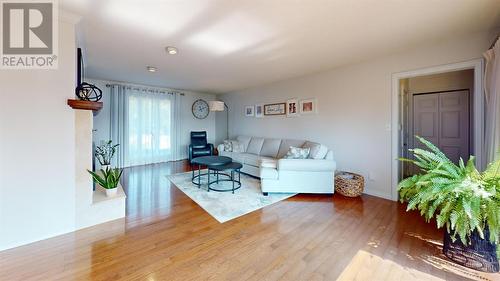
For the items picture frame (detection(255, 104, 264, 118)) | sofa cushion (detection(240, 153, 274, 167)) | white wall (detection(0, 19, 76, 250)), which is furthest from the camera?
picture frame (detection(255, 104, 264, 118))

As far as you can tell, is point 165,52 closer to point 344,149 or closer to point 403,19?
point 403,19

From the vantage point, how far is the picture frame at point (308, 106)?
14.0 ft

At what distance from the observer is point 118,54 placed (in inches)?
127

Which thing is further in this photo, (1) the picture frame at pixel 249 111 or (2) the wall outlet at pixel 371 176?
(1) the picture frame at pixel 249 111

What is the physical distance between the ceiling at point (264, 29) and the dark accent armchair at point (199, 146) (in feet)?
8.36

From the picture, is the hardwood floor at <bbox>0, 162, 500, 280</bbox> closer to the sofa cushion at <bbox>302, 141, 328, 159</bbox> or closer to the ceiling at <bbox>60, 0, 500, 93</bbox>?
the sofa cushion at <bbox>302, 141, 328, 159</bbox>

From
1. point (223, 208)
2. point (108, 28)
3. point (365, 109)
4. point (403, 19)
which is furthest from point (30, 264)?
point (365, 109)

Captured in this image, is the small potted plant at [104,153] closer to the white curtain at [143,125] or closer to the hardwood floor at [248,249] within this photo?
the white curtain at [143,125]

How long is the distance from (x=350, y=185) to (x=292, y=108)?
A: 2078mm

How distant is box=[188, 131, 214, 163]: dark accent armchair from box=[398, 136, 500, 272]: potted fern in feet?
15.8

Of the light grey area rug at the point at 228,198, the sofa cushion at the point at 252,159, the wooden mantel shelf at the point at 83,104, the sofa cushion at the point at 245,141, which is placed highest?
the wooden mantel shelf at the point at 83,104

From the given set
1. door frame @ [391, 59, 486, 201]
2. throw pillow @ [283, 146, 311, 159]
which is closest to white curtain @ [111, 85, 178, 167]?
throw pillow @ [283, 146, 311, 159]

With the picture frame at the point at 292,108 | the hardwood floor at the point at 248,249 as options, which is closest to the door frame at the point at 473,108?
the hardwood floor at the point at 248,249

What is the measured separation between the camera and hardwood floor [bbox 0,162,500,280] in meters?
1.61
